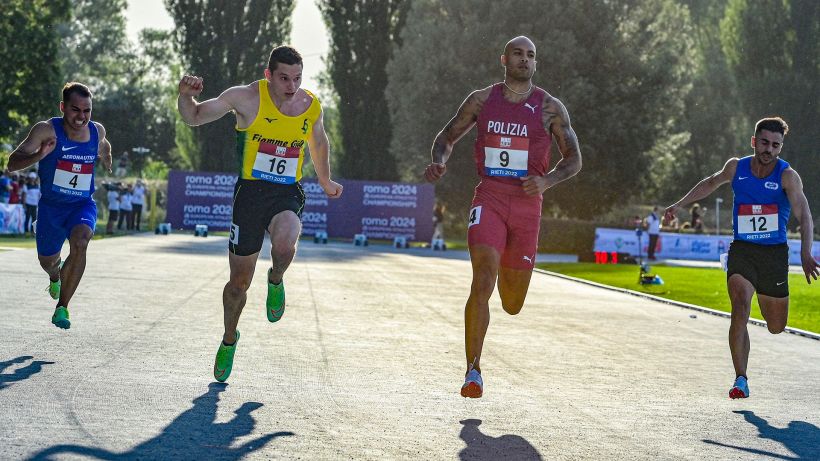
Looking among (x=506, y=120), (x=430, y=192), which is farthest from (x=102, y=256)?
(x=430, y=192)

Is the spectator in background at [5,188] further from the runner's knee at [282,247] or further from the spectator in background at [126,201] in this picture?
the runner's knee at [282,247]

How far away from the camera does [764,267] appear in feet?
30.7

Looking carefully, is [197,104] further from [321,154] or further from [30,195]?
[30,195]

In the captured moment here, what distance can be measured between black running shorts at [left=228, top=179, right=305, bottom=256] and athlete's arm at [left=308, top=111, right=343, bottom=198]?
0.30 m

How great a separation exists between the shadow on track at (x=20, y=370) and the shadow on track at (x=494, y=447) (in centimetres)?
284

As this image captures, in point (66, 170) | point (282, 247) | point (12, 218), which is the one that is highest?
point (66, 170)

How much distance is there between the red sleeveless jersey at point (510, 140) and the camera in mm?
8461

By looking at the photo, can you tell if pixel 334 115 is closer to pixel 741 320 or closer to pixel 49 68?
pixel 49 68

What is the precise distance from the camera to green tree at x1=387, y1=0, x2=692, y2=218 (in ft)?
168

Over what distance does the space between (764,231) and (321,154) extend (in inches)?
134

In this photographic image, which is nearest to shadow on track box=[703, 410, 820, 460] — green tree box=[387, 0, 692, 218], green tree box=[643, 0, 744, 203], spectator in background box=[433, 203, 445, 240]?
spectator in background box=[433, 203, 445, 240]

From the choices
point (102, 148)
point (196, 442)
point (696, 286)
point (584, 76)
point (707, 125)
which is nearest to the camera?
point (196, 442)

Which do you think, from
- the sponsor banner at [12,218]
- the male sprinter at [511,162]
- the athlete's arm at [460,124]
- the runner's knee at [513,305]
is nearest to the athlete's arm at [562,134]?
the male sprinter at [511,162]

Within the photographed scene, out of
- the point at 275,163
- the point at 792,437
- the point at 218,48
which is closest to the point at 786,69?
the point at 218,48
